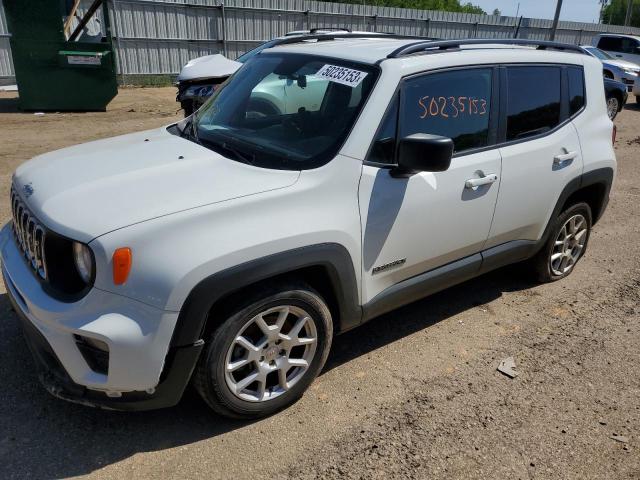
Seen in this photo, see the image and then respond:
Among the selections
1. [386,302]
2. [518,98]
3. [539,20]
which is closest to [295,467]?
[386,302]

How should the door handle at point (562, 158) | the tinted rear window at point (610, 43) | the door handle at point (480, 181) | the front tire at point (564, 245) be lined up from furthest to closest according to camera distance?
the tinted rear window at point (610, 43)
the front tire at point (564, 245)
the door handle at point (562, 158)
the door handle at point (480, 181)

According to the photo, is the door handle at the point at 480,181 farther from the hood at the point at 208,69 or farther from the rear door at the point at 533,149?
the hood at the point at 208,69

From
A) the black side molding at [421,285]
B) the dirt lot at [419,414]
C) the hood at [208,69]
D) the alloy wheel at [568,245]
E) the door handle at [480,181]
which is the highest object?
the door handle at [480,181]

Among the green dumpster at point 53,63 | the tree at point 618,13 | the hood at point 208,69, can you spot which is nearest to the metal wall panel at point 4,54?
the green dumpster at point 53,63

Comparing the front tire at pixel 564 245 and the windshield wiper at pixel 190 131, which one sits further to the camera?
the front tire at pixel 564 245

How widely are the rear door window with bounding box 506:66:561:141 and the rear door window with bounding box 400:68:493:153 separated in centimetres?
25

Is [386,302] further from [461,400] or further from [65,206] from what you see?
[65,206]

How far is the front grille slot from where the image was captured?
2.59 meters

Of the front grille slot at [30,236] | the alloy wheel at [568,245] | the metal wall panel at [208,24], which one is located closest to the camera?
the front grille slot at [30,236]

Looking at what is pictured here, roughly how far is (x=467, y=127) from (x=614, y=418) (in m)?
1.88

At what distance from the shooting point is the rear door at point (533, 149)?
368 cm

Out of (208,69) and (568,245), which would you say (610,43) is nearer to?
(208,69)

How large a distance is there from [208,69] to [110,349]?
25.3 ft

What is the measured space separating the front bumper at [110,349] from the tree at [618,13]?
6012 cm
